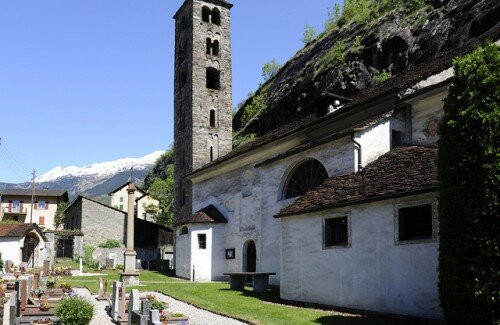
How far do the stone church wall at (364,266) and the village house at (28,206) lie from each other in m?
64.3

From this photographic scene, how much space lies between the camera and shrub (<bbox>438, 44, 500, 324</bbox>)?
9305mm

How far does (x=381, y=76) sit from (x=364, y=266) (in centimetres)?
2519

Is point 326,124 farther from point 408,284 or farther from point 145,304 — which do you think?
point 145,304

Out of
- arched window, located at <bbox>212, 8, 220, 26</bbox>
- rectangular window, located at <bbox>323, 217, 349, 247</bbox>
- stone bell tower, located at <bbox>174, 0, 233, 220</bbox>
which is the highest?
arched window, located at <bbox>212, 8, 220, 26</bbox>

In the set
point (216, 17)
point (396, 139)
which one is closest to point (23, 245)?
point (216, 17)

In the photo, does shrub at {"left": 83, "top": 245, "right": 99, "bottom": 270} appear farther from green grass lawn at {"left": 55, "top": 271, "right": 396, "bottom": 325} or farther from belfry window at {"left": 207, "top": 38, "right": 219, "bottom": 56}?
green grass lawn at {"left": 55, "top": 271, "right": 396, "bottom": 325}

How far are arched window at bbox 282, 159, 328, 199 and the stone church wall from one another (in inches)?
139

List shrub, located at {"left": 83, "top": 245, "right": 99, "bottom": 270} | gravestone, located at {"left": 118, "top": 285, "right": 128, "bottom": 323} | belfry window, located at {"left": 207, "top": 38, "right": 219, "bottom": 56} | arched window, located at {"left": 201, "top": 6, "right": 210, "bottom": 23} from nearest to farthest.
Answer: gravestone, located at {"left": 118, "top": 285, "right": 128, "bottom": 323} → belfry window, located at {"left": 207, "top": 38, "right": 219, "bottom": 56} → arched window, located at {"left": 201, "top": 6, "right": 210, "bottom": 23} → shrub, located at {"left": 83, "top": 245, "right": 99, "bottom": 270}

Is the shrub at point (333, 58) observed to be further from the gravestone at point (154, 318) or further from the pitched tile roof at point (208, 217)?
the gravestone at point (154, 318)

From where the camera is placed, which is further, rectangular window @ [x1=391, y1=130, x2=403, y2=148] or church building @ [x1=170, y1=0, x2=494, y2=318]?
rectangular window @ [x1=391, y1=130, x2=403, y2=148]

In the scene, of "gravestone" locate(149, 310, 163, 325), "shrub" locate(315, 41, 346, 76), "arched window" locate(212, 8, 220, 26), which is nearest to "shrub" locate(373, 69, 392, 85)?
"shrub" locate(315, 41, 346, 76)

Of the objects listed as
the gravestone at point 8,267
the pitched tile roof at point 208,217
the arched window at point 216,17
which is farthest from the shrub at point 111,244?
the arched window at point 216,17

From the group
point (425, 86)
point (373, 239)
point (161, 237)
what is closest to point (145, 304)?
point (373, 239)

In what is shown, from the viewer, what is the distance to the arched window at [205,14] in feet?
139
